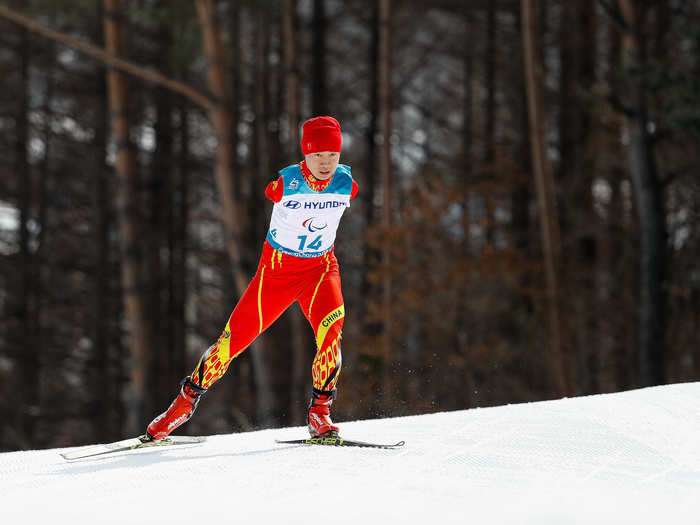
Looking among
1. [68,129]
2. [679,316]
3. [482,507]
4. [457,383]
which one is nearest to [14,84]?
[68,129]

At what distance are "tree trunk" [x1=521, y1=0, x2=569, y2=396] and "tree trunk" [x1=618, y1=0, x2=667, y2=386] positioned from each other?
2030 mm

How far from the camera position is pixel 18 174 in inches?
729

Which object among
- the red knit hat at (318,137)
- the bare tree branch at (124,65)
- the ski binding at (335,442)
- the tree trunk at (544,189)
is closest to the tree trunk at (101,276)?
the bare tree branch at (124,65)

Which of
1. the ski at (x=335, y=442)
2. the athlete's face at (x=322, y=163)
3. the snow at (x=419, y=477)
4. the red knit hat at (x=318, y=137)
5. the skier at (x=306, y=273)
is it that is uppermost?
the red knit hat at (x=318, y=137)

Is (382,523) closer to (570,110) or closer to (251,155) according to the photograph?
(570,110)

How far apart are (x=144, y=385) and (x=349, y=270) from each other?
947 cm

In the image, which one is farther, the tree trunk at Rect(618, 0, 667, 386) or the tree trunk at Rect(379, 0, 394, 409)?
the tree trunk at Rect(379, 0, 394, 409)

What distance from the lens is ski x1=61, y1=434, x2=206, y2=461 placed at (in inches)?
199

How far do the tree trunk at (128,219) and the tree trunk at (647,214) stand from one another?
6216 millimetres

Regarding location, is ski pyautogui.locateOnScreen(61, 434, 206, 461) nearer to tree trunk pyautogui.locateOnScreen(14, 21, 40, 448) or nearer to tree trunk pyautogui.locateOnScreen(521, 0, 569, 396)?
tree trunk pyautogui.locateOnScreen(521, 0, 569, 396)

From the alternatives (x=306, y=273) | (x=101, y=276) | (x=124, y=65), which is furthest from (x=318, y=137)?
(x=101, y=276)

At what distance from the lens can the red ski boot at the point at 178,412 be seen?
5340 mm

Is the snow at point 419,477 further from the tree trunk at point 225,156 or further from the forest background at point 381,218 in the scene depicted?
the forest background at point 381,218

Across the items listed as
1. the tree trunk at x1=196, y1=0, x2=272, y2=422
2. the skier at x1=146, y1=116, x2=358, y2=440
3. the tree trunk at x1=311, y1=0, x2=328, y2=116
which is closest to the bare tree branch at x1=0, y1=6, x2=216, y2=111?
the tree trunk at x1=196, y1=0, x2=272, y2=422
